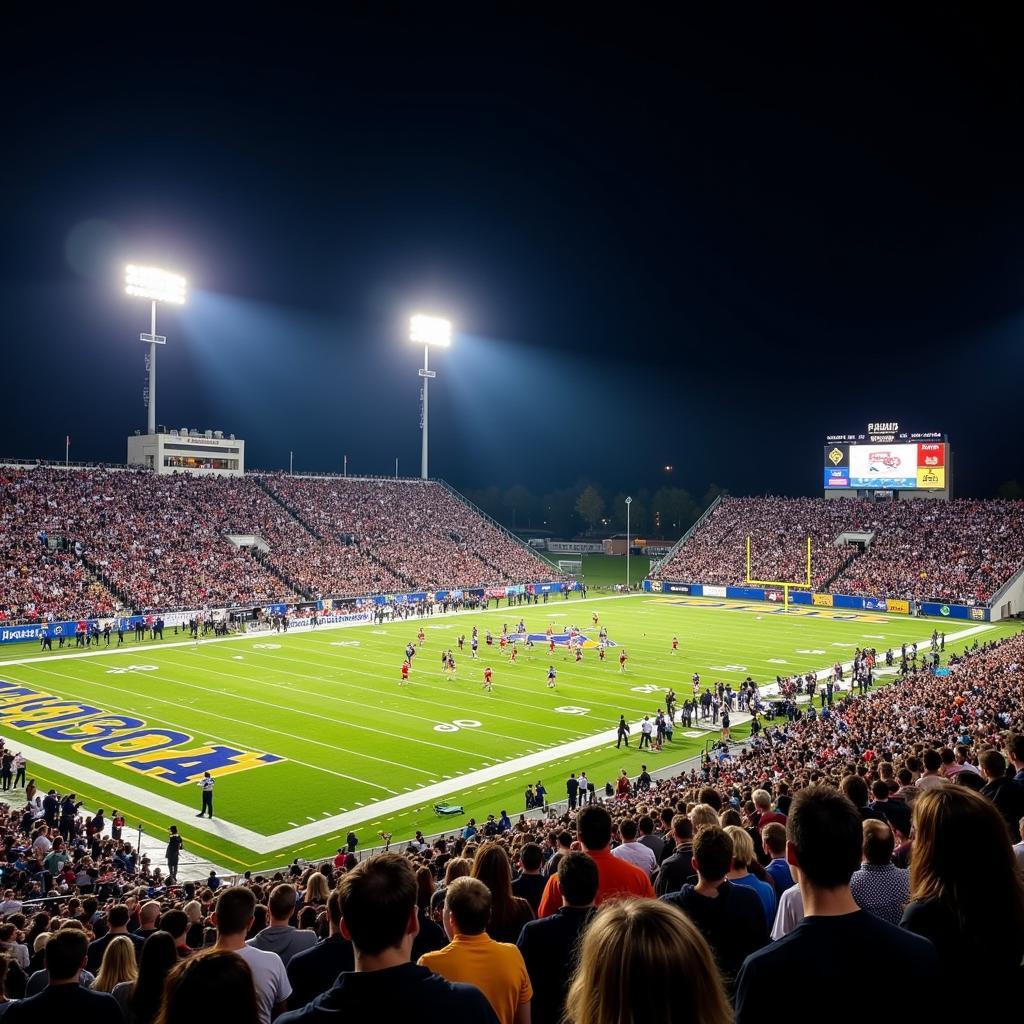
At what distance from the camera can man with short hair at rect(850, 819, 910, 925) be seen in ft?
14.3

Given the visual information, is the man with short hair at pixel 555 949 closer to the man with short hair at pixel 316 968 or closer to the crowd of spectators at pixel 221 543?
the man with short hair at pixel 316 968

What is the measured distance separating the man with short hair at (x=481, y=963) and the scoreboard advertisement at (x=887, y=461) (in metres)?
71.9

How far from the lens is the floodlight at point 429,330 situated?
249ft

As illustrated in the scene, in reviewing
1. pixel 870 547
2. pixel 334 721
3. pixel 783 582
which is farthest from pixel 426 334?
pixel 334 721

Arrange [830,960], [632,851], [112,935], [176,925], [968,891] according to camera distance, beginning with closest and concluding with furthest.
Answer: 1. [830,960]
2. [968,891]
3. [176,925]
4. [632,851]
5. [112,935]

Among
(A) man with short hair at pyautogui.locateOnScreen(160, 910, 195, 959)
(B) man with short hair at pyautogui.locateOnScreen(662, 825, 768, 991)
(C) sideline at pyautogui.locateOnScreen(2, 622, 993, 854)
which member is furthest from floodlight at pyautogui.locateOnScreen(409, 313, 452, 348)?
(B) man with short hair at pyautogui.locateOnScreen(662, 825, 768, 991)

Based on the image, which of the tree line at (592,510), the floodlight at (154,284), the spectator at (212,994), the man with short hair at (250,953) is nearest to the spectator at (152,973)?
the man with short hair at (250,953)

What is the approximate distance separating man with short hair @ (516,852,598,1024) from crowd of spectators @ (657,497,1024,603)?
59.4 m

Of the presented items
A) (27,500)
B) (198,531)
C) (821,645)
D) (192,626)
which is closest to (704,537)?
(821,645)

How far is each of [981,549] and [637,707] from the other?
140 feet

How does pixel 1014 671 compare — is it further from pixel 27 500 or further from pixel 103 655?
pixel 27 500

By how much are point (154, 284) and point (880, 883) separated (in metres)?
62.4

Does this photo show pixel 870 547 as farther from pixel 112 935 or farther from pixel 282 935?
pixel 282 935

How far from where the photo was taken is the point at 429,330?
77.2m
